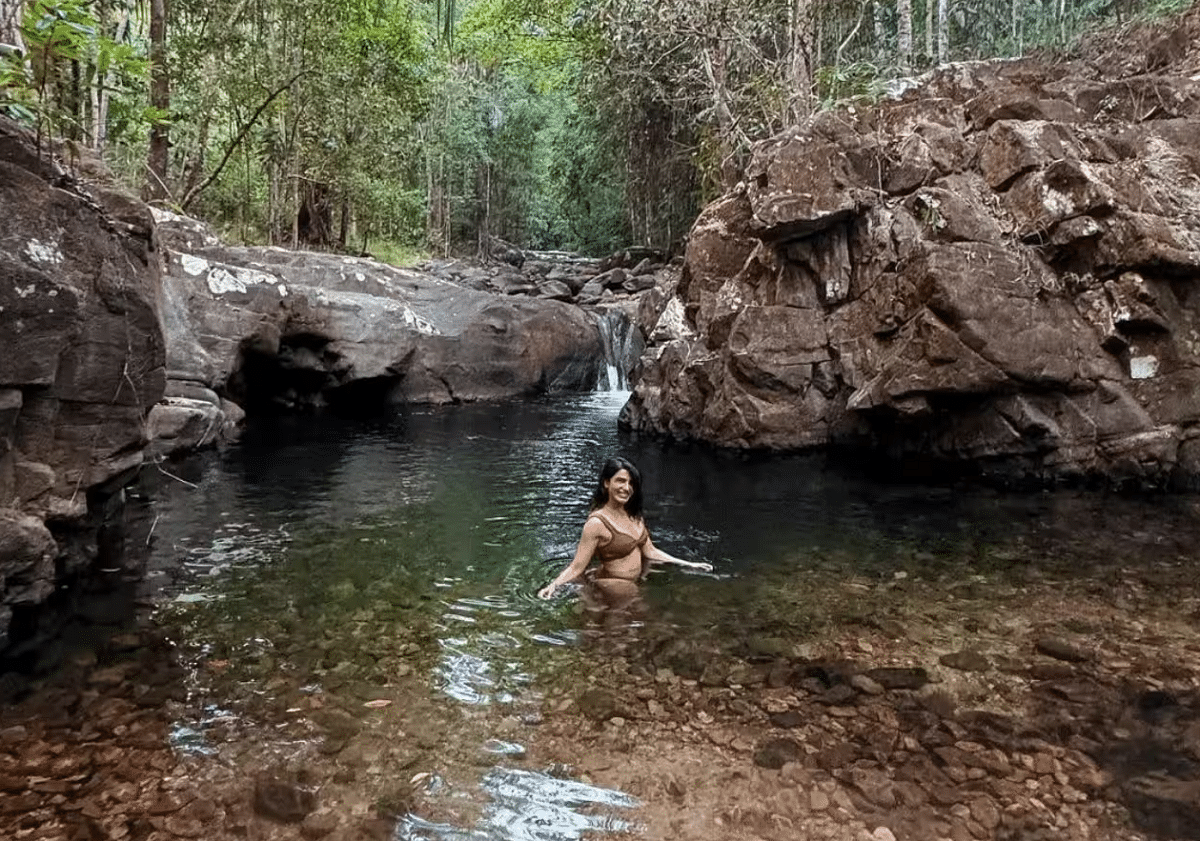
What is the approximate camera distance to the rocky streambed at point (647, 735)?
11.1 feet

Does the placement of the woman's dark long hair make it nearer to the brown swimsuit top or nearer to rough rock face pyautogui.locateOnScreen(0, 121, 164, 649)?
the brown swimsuit top

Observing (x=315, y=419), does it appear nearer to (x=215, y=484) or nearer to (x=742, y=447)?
(x=215, y=484)

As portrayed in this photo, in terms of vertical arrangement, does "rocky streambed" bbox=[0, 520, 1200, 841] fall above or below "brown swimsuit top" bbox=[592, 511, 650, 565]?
below

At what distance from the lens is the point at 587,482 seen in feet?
35.4

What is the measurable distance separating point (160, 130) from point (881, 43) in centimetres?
1793

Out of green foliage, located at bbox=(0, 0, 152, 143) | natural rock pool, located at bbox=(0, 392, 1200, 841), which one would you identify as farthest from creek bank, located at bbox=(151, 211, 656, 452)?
green foliage, located at bbox=(0, 0, 152, 143)

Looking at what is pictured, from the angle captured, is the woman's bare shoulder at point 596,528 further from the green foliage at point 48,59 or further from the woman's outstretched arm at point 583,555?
the green foliage at point 48,59

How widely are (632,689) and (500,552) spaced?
3089 mm

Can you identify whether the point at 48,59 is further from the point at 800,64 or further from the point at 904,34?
the point at 904,34

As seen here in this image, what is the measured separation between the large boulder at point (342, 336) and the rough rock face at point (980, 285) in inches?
248

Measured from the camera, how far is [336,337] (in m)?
16.2

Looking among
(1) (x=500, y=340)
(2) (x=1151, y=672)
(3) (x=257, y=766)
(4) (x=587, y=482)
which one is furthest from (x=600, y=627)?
(1) (x=500, y=340)

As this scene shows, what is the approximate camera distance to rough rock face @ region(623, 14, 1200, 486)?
33.9ft

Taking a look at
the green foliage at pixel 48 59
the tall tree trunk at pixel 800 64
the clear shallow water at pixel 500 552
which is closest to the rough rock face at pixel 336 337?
the clear shallow water at pixel 500 552
